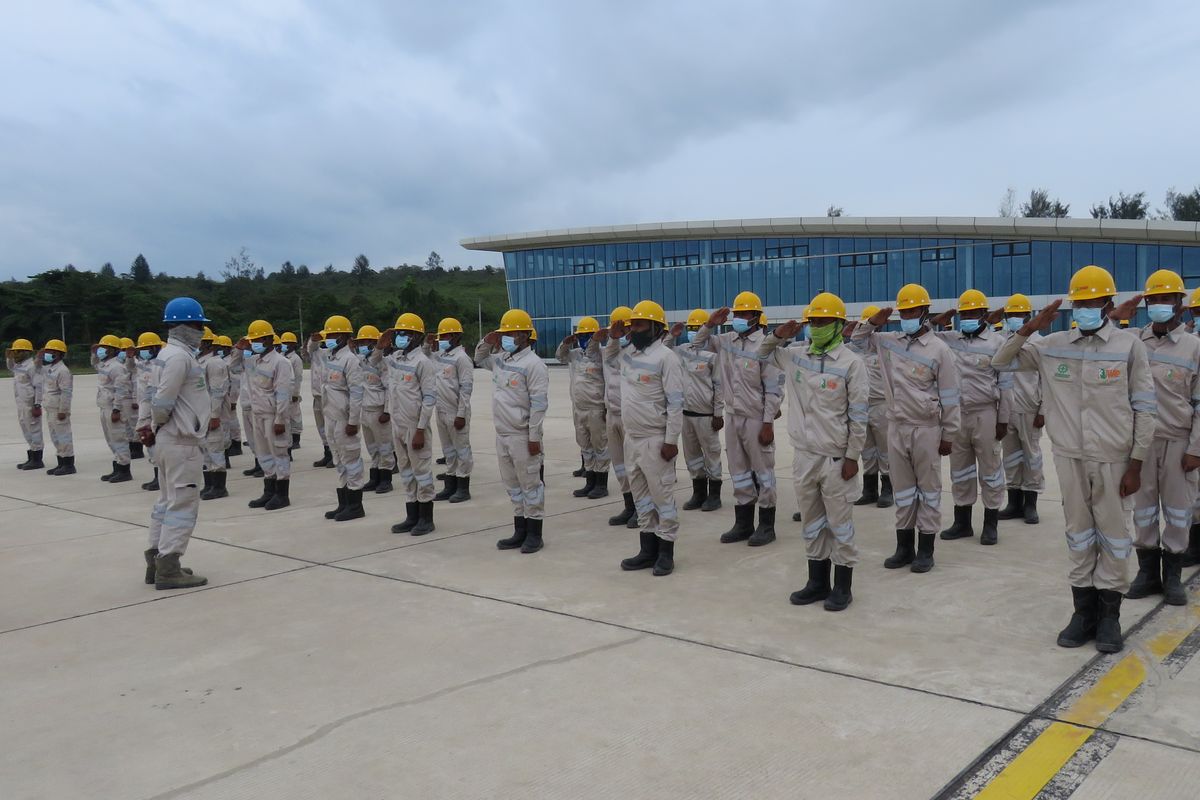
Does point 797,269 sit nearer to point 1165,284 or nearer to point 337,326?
point 337,326

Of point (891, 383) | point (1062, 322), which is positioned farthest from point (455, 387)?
point (1062, 322)

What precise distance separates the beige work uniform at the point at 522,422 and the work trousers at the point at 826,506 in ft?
7.63

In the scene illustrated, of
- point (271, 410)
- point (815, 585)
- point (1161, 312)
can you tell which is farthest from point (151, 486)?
point (1161, 312)

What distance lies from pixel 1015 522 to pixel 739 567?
9.90 ft

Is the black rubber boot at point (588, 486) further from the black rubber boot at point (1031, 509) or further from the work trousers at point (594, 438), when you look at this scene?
the black rubber boot at point (1031, 509)

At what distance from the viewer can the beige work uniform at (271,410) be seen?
9.06 metres

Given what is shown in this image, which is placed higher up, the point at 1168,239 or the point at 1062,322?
the point at 1168,239

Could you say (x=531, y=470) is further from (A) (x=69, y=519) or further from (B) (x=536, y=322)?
(B) (x=536, y=322)

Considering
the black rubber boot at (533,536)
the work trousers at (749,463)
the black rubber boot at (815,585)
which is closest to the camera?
the black rubber boot at (815,585)

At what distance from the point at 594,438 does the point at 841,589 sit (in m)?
4.76

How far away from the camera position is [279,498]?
Result: 29.9 ft

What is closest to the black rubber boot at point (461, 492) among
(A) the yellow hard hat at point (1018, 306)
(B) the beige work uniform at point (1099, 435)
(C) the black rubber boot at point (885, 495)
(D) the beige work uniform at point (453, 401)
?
(D) the beige work uniform at point (453, 401)

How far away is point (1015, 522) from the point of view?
7.53 meters

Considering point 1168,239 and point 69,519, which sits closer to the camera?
point 69,519
